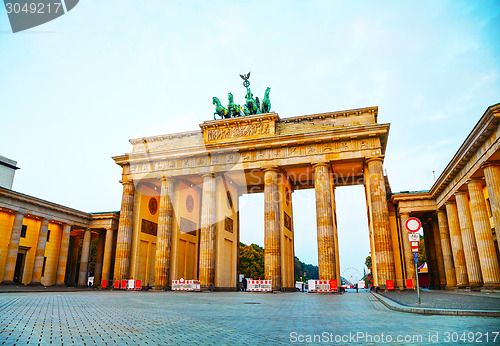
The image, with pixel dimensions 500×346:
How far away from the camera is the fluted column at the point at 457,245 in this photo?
27.8 m

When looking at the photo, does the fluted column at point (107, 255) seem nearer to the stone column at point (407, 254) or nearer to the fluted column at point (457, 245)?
the stone column at point (407, 254)

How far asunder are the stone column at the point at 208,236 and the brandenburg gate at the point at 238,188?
9 cm

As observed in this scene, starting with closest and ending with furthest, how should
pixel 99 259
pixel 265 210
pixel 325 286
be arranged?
1. pixel 325 286
2. pixel 265 210
3. pixel 99 259

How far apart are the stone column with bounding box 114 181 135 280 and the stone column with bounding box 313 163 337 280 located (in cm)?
1896

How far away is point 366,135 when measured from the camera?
28.9 meters

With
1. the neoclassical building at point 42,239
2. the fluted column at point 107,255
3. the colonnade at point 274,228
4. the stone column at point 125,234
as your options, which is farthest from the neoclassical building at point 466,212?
the neoclassical building at point 42,239

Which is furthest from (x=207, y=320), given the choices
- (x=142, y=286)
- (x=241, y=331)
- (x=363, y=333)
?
(x=142, y=286)

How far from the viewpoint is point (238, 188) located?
39656 millimetres

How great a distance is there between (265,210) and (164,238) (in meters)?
10.6

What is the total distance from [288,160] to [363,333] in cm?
2503

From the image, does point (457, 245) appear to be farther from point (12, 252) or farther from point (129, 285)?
point (12, 252)

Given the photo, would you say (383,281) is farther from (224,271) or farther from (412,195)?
(224,271)

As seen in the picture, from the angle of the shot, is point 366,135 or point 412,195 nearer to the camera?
point 366,135

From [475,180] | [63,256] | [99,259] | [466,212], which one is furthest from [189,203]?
[475,180]
